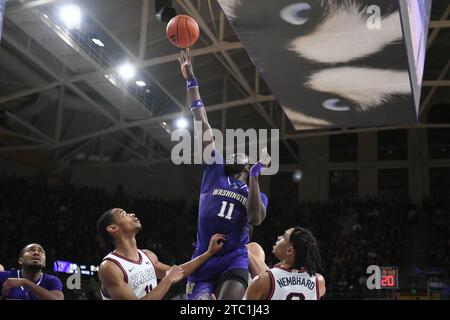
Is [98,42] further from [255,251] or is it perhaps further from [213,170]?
[255,251]

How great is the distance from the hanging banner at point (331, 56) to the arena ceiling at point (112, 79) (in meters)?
6.73

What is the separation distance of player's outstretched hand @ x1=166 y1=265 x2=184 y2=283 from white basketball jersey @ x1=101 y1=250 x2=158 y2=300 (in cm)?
39

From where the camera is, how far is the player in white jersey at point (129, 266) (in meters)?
4.21

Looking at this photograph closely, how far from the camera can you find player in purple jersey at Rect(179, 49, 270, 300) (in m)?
4.87

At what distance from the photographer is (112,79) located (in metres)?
18.6

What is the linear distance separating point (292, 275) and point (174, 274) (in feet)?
2.67

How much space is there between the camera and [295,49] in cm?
900

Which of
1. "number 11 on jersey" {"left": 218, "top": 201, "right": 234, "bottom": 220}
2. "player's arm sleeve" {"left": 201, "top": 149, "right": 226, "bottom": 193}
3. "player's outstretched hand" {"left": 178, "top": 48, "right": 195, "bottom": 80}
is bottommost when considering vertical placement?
"number 11 on jersey" {"left": 218, "top": 201, "right": 234, "bottom": 220}

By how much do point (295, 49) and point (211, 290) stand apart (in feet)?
16.4

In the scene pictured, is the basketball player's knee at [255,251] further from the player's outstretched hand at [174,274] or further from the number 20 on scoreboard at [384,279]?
the number 20 on scoreboard at [384,279]

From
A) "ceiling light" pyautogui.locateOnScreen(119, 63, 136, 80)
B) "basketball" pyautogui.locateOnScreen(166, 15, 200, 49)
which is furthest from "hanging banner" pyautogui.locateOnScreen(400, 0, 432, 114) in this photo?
"ceiling light" pyautogui.locateOnScreen(119, 63, 136, 80)

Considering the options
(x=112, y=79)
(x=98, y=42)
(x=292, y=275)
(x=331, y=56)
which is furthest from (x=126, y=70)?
(x=292, y=275)

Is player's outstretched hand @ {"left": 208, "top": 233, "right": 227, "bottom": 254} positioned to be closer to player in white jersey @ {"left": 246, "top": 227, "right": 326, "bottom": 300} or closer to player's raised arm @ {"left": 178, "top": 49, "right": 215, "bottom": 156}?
player in white jersey @ {"left": 246, "top": 227, "right": 326, "bottom": 300}
